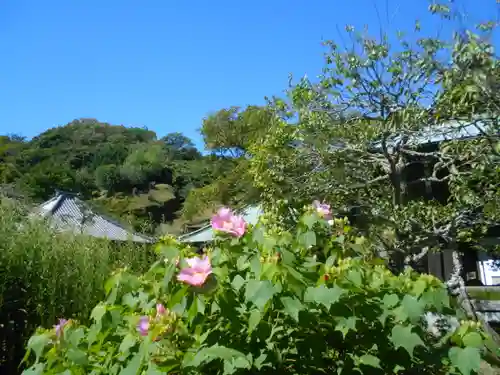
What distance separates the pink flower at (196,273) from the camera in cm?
151

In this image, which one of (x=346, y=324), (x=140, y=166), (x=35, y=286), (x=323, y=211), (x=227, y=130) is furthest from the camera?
(x=140, y=166)

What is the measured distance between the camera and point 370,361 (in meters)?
1.62

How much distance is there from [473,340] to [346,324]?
415 millimetres

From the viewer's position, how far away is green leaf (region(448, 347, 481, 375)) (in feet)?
5.16

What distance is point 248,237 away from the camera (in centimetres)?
192

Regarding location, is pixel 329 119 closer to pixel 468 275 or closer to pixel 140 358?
pixel 140 358

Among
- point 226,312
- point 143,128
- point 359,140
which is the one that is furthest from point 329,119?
point 143,128

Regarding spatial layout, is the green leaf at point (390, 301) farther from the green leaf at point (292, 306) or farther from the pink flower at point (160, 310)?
the pink flower at point (160, 310)

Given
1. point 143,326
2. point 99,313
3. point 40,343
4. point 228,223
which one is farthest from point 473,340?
point 40,343

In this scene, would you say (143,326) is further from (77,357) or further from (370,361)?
(370,361)

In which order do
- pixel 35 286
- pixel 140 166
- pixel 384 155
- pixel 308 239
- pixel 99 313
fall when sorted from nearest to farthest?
→ pixel 99 313, pixel 308 239, pixel 35 286, pixel 384 155, pixel 140 166

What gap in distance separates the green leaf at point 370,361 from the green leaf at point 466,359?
22 cm

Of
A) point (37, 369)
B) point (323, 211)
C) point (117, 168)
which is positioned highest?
point (117, 168)

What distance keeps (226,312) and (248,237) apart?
15.7 inches
